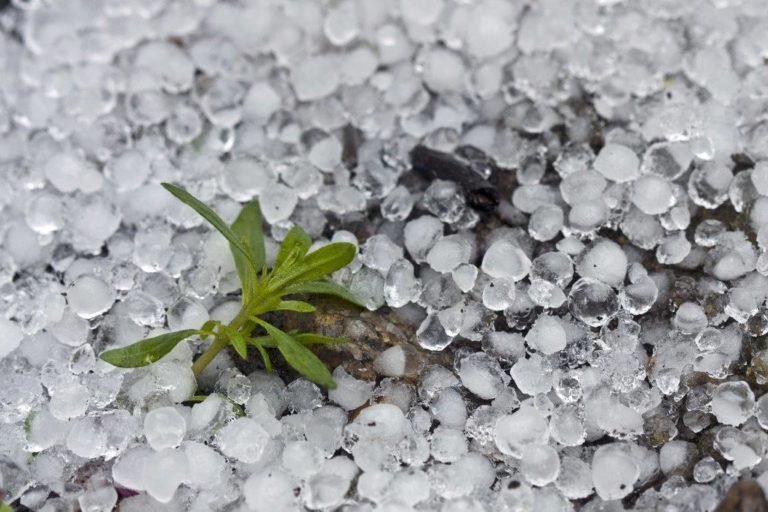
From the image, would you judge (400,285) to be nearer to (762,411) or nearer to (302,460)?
(302,460)

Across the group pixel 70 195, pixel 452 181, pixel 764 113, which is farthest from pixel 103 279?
pixel 764 113

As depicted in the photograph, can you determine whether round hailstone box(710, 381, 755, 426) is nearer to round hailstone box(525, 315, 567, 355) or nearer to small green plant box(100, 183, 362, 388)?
round hailstone box(525, 315, 567, 355)

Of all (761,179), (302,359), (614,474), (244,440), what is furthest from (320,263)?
(761,179)

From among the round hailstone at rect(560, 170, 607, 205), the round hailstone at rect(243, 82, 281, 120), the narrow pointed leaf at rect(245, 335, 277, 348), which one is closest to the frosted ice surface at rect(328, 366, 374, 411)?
the narrow pointed leaf at rect(245, 335, 277, 348)

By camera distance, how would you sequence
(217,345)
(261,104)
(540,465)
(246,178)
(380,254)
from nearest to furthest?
1. (540,465)
2. (217,345)
3. (380,254)
4. (246,178)
5. (261,104)

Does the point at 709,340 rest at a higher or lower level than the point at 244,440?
higher

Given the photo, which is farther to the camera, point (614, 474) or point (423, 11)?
point (423, 11)

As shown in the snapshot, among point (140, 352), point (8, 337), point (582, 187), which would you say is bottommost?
point (8, 337)
